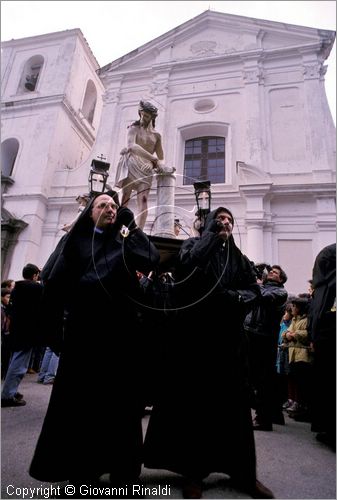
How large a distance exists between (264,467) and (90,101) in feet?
66.5

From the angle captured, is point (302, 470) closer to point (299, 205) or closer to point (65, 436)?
point (65, 436)

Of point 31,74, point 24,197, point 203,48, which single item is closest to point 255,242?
Result: point 24,197

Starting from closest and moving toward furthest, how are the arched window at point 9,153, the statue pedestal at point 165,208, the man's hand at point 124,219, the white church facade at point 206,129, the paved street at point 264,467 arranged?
the paved street at point 264,467 → the man's hand at point 124,219 → the statue pedestal at point 165,208 → the white church facade at point 206,129 → the arched window at point 9,153

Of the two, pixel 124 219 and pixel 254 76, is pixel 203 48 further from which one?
pixel 124 219

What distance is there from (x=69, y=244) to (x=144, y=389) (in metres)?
1.19

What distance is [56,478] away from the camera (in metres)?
1.87

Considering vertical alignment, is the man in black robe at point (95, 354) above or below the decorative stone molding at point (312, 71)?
below

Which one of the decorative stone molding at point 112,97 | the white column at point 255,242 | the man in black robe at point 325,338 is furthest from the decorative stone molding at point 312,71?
the man in black robe at point 325,338

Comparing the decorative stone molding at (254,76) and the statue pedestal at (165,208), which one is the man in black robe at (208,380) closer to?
the statue pedestal at (165,208)

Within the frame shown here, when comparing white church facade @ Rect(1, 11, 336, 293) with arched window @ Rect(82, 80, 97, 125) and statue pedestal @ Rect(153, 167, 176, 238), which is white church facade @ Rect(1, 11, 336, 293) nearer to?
arched window @ Rect(82, 80, 97, 125)

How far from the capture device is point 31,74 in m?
17.3

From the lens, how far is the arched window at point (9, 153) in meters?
14.6

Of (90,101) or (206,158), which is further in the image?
(90,101)

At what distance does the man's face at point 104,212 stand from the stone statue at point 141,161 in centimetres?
168
